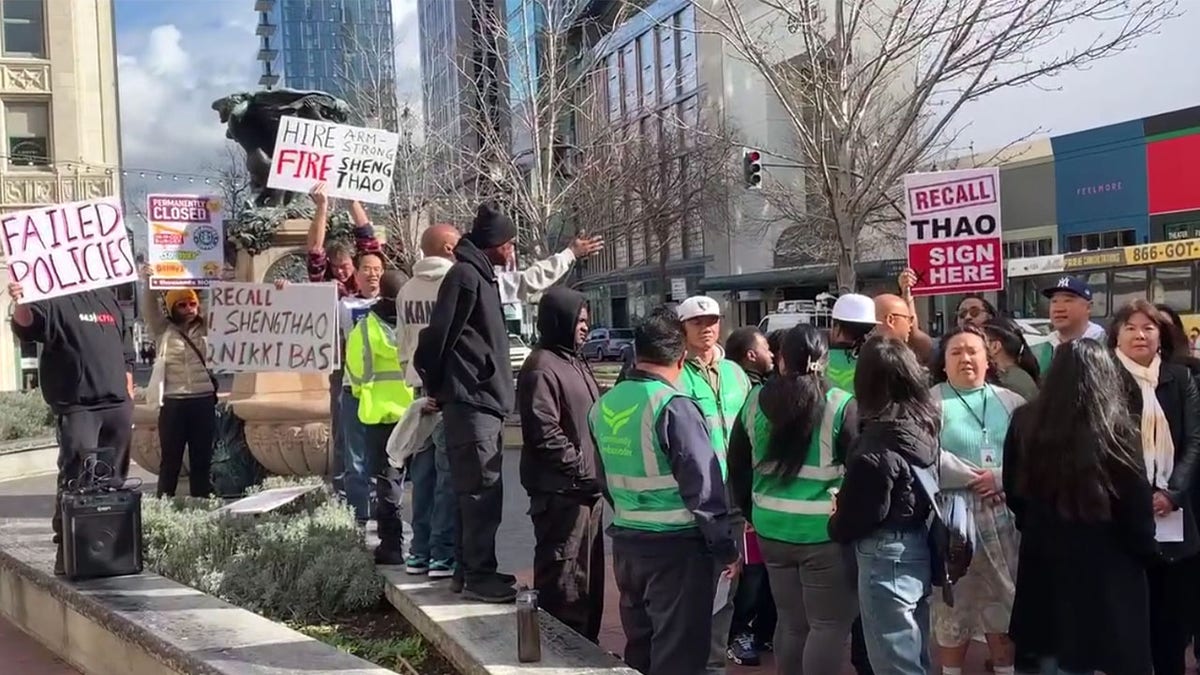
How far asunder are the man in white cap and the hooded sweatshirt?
48 centimetres

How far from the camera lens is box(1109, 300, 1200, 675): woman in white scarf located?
15.0 feet

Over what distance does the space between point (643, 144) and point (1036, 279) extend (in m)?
13.1

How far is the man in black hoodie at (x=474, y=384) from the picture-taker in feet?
16.6

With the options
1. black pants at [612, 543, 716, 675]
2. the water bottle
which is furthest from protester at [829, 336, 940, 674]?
the water bottle

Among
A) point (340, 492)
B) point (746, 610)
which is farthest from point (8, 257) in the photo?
point (746, 610)

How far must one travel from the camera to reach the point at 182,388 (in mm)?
7938

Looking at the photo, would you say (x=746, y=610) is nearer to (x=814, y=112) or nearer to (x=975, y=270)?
(x=975, y=270)

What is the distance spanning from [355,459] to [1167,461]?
4.49 meters

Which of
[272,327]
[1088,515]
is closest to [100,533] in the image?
[272,327]

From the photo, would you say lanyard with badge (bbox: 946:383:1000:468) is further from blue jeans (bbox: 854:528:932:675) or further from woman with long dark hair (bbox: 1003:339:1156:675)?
blue jeans (bbox: 854:528:932:675)

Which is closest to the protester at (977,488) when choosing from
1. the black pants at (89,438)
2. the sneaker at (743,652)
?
the sneaker at (743,652)

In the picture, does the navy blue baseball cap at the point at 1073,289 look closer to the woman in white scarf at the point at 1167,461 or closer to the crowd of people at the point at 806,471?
the crowd of people at the point at 806,471

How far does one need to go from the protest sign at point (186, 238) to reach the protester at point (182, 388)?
2.94 feet

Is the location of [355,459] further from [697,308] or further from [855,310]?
[855,310]
